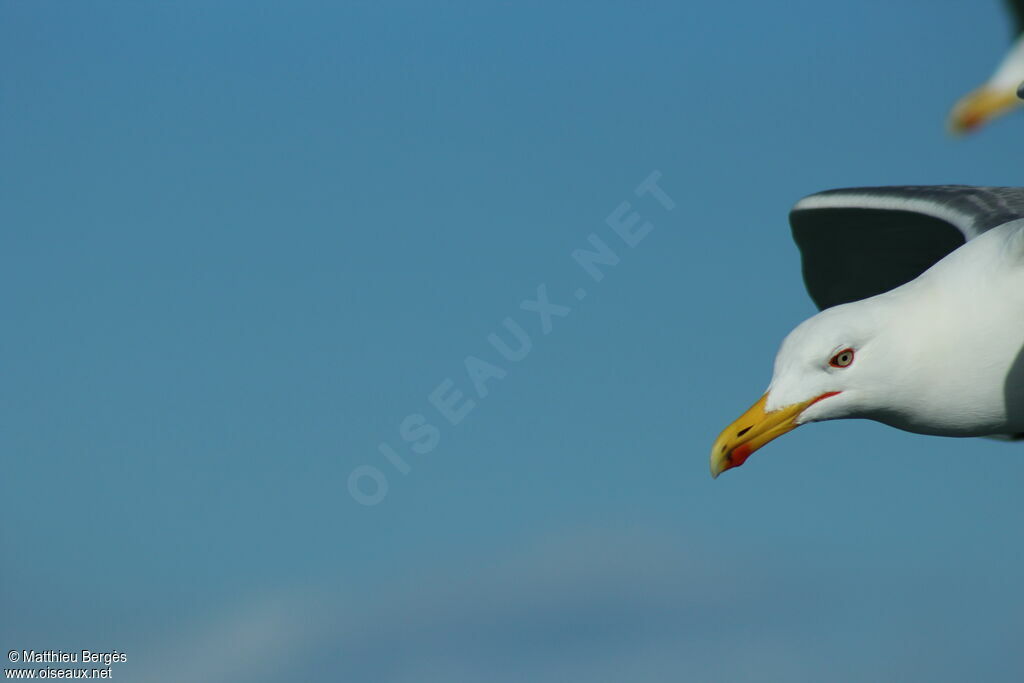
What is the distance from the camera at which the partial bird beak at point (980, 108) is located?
14.4 m

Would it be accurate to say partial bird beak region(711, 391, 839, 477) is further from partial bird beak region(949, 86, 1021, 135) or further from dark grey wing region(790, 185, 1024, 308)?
partial bird beak region(949, 86, 1021, 135)

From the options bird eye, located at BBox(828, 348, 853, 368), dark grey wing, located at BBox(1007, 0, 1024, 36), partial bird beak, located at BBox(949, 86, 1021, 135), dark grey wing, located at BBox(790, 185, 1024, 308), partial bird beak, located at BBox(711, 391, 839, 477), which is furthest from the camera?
dark grey wing, located at BBox(1007, 0, 1024, 36)

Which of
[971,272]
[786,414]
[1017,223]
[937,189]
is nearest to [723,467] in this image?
[786,414]

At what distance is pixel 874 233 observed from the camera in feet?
45.6

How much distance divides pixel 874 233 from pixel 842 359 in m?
5.05

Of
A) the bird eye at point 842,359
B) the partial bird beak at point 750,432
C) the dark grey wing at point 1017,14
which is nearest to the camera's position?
the partial bird beak at point 750,432

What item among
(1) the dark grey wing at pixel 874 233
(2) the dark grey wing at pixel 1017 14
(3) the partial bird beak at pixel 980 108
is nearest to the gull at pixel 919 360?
(1) the dark grey wing at pixel 874 233

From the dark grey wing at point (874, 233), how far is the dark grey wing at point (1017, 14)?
168 inches

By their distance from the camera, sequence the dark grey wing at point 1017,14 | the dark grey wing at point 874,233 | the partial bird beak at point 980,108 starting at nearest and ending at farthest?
1. the dark grey wing at point 874,233
2. the partial bird beak at point 980,108
3. the dark grey wing at point 1017,14

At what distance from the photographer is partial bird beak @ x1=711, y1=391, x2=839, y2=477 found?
904cm

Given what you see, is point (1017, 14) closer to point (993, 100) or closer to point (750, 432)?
point (993, 100)

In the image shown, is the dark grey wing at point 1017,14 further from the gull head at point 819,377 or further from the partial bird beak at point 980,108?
the gull head at point 819,377

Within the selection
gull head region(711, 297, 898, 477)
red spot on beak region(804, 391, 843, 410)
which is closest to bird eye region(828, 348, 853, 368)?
gull head region(711, 297, 898, 477)

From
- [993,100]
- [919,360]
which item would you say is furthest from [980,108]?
[919,360]
